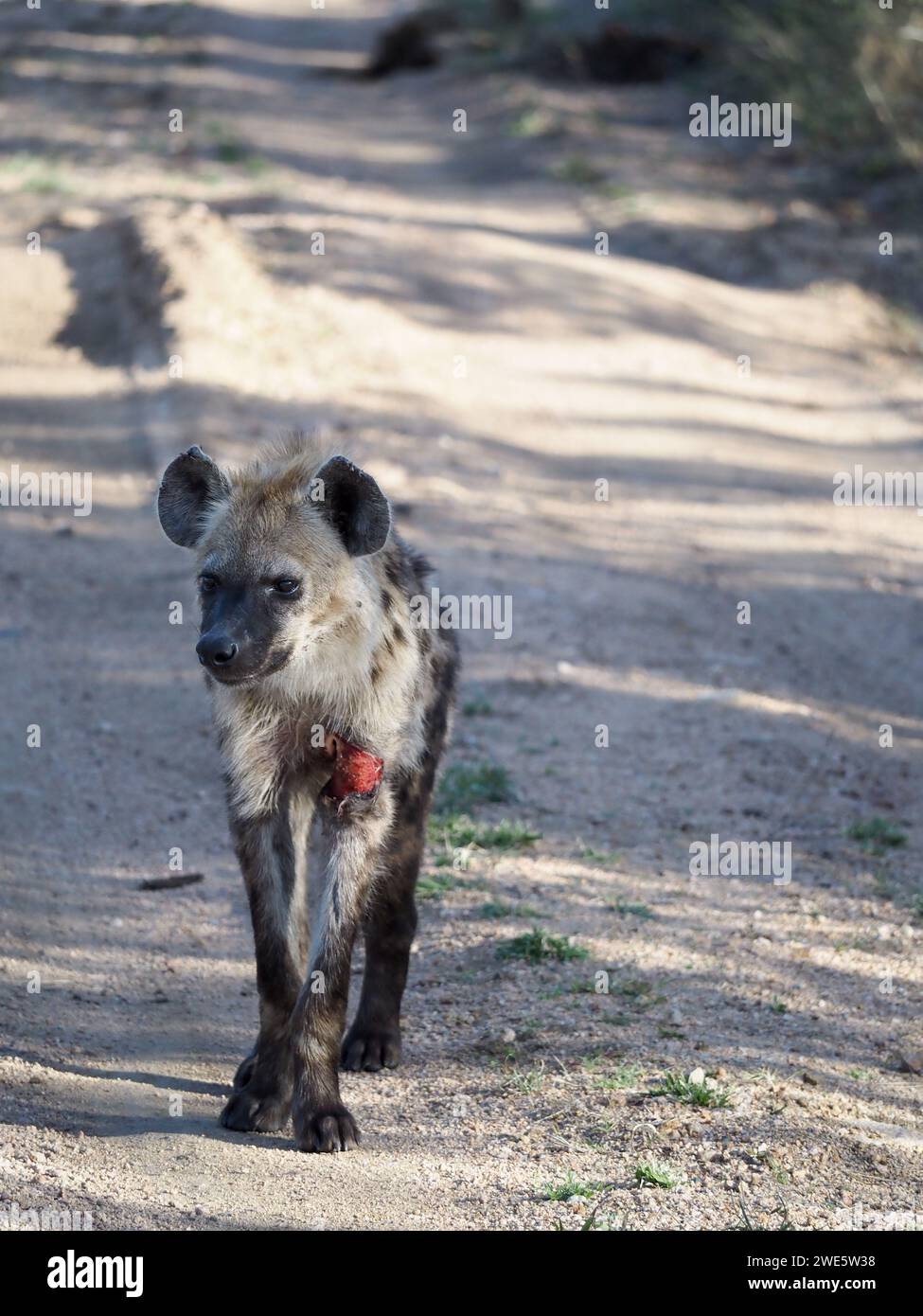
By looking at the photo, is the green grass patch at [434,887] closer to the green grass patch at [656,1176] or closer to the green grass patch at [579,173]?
the green grass patch at [656,1176]

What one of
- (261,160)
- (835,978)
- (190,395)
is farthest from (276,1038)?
(261,160)

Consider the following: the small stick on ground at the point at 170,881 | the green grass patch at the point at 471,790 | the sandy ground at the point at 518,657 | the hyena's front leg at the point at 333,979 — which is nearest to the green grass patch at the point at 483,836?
the sandy ground at the point at 518,657

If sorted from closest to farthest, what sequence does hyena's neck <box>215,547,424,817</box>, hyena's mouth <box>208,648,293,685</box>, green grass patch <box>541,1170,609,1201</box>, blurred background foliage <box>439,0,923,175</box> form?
green grass patch <box>541,1170,609,1201</box> → hyena's mouth <box>208,648,293,685</box> → hyena's neck <box>215,547,424,817</box> → blurred background foliage <box>439,0,923,175</box>

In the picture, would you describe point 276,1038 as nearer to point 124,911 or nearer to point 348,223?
point 124,911

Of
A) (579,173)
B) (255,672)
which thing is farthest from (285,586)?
(579,173)

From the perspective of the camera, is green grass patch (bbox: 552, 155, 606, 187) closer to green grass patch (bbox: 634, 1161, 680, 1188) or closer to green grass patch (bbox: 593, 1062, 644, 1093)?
green grass patch (bbox: 593, 1062, 644, 1093)

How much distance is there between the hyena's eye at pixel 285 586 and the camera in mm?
3340

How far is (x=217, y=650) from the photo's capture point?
10.4ft

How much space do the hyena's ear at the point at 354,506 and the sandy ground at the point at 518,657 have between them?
4.31 feet

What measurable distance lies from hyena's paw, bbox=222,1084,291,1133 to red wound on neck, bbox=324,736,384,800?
678mm

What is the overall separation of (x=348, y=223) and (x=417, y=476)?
12.6 ft

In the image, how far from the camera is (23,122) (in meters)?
13.8

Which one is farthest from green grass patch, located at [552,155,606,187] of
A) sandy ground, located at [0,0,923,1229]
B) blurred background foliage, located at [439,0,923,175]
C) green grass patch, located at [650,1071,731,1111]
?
green grass patch, located at [650,1071,731,1111]

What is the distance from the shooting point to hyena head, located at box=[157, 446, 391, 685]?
328 centimetres
